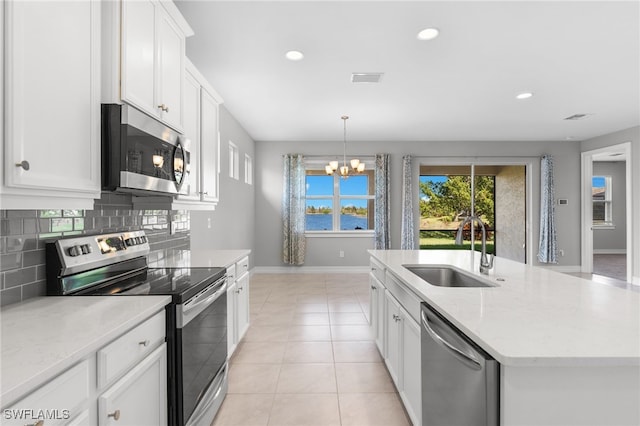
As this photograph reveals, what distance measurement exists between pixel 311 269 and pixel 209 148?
4295 millimetres

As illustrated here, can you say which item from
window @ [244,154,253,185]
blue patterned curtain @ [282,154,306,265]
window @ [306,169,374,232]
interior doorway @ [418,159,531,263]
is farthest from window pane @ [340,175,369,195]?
window @ [244,154,253,185]

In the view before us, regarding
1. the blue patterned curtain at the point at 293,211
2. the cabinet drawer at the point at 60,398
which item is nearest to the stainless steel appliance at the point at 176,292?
the cabinet drawer at the point at 60,398

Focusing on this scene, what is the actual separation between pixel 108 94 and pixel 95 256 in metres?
0.80

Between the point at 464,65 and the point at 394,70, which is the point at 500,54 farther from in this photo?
the point at 394,70

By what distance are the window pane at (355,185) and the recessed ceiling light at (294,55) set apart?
3.83 m

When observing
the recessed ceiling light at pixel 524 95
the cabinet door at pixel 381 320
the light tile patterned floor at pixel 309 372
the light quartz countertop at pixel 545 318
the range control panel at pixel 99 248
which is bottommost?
the light tile patterned floor at pixel 309 372

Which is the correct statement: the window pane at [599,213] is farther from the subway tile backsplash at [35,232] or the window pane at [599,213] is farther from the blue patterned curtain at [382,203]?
the subway tile backsplash at [35,232]

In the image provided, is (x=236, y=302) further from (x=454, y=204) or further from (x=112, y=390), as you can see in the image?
(x=454, y=204)

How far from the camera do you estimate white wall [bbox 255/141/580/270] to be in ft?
21.6

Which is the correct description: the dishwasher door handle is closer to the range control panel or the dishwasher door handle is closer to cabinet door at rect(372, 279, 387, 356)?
cabinet door at rect(372, 279, 387, 356)

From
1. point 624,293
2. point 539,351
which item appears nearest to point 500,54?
point 624,293

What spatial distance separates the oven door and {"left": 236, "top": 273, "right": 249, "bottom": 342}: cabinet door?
1.73 ft

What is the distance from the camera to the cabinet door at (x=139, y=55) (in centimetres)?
146

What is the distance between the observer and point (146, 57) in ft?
5.44
